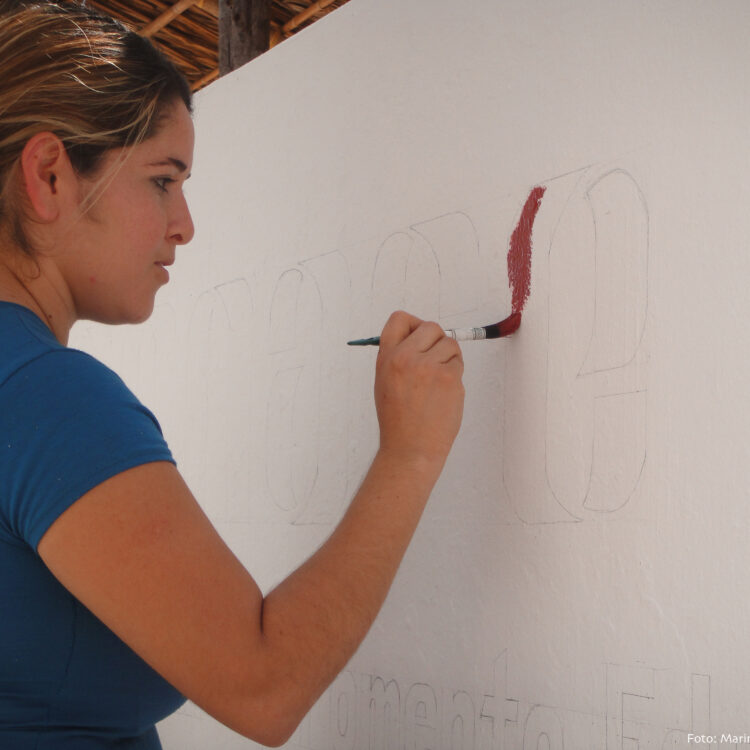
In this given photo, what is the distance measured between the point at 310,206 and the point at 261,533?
39cm

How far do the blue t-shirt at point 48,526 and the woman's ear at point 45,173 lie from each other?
0.09m

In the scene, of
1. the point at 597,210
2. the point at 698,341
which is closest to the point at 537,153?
the point at 597,210

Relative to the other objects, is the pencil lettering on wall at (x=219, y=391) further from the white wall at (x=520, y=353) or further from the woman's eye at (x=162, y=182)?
the woman's eye at (x=162, y=182)

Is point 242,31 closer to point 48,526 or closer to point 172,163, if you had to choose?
point 172,163

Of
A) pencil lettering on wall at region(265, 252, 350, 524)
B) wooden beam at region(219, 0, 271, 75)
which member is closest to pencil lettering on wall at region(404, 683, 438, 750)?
pencil lettering on wall at region(265, 252, 350, 524)

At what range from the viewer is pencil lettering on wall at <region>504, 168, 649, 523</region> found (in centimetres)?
69

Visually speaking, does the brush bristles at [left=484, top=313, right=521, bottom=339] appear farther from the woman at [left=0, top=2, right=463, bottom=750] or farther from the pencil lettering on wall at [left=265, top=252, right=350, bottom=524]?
the pencil lettering on wall at [left=265, top=252, right=350, bottom=524]

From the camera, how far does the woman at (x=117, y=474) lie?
54 centimetres

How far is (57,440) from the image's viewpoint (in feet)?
1.78

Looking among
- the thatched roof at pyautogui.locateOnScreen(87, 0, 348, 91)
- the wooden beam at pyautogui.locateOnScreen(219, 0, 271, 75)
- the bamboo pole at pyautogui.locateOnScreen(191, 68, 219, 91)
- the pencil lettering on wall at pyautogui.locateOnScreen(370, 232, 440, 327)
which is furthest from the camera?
the bamboo pole at pyautogui.locateOnScreen(191, 68, 219, 91)

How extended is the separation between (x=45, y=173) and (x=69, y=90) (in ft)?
0.21

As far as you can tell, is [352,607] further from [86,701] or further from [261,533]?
[261,533]

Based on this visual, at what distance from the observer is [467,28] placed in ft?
2.87

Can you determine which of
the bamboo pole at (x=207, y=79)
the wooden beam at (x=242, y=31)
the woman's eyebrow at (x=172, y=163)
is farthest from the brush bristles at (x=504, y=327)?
the bamboo pole at (x=207, y=79)
